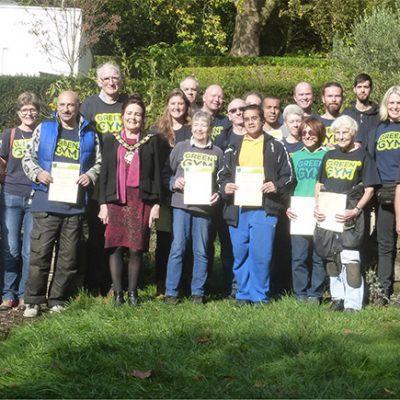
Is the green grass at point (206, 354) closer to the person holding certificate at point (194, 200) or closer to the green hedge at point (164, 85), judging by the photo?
the person holding certificate at point (194, 200)

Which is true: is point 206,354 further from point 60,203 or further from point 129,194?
point 60,203

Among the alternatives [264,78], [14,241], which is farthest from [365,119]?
[264,78]

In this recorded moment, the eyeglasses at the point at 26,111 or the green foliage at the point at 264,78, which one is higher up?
the green foliage at the point at 264,78

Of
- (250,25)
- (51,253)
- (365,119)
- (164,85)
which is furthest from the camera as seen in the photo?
(250,25)

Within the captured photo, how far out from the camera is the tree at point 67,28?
99.3ft

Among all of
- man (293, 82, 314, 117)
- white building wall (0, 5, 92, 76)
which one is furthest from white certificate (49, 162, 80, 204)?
white building wall (0, 5, 92, 76)

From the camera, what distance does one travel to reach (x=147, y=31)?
38.2 meters


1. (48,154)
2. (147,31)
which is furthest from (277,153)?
(147,31)

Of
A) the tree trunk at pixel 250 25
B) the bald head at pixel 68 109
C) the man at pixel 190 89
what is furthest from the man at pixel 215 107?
the tree trunk at pixel 250 25

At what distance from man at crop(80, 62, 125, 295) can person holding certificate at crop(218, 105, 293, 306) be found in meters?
1.28

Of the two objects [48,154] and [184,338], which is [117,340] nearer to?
[184,338]

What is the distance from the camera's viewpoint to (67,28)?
2995cm

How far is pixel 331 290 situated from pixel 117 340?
8.51 feet

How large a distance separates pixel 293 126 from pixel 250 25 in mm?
25566
